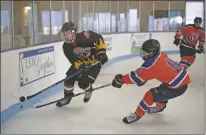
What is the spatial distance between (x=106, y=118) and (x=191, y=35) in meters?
1.88

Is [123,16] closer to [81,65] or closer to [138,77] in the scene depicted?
[81,65]

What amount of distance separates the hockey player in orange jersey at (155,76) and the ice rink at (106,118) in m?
0.16

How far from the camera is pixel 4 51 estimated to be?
284cm

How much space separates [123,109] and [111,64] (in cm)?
333

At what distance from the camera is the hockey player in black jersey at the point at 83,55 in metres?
3.21

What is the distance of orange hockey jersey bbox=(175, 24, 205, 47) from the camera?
13.7ft

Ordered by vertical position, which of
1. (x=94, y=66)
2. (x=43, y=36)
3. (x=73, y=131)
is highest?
(x=43, y=36)

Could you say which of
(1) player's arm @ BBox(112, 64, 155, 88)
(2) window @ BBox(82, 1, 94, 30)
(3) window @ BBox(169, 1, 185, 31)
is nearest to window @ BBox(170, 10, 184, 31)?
(3) window @ BBox(169, 1, 185, 31)

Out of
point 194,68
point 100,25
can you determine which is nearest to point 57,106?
point 194,68

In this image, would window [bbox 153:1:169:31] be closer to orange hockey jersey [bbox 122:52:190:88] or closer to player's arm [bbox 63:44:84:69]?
player's arm [bbox 63:44:84:69]

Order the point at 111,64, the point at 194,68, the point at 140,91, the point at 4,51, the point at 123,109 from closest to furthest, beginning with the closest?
the point at 4,51 < the point at 123,109 < the point at 140,91 < the point at 194,68 < the point at 111,64

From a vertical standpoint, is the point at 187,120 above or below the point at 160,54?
below

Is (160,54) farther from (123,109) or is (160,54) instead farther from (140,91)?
(140,91)

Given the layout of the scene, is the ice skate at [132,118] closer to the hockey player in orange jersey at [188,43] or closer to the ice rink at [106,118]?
the ice rink at [106,118]
